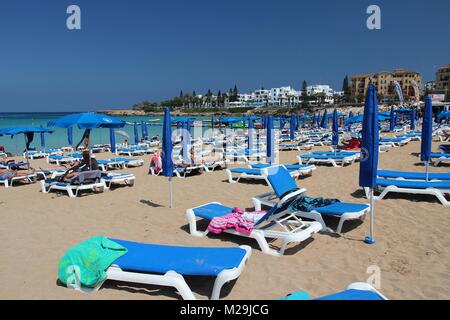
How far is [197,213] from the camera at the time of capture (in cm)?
520

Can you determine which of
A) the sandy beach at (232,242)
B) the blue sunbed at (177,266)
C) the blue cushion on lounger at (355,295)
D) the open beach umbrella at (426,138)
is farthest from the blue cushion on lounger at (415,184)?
the blue cushion on lounger at (355,295)

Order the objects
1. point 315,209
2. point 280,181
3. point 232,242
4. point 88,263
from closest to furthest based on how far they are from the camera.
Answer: point 88,263 < point 232,242 < point 280,181 < point 315,209

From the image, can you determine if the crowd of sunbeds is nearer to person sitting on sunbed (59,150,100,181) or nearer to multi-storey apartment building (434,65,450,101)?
person sitting on sunbed (59,150,100,181)

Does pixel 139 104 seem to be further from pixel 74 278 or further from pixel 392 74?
pixel 74 278

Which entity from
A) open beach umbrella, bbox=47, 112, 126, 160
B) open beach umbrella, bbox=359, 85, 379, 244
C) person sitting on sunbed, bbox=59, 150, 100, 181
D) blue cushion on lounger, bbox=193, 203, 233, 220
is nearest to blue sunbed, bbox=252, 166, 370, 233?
open beach umbrella, bbox=359, 85, 379, 244

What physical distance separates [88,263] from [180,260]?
0.92 meters

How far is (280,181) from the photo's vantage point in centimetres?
501

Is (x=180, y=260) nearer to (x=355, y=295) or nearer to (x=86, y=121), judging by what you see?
(x=355, y=295)

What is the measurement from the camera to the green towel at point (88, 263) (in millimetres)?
3392

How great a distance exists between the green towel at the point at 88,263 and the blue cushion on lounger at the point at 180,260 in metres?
0.12

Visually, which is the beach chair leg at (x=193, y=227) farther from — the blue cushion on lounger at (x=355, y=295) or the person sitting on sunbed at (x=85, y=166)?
the person sitting on sunbed at (x=85, y=166)

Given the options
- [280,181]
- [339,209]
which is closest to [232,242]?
[280,181]
